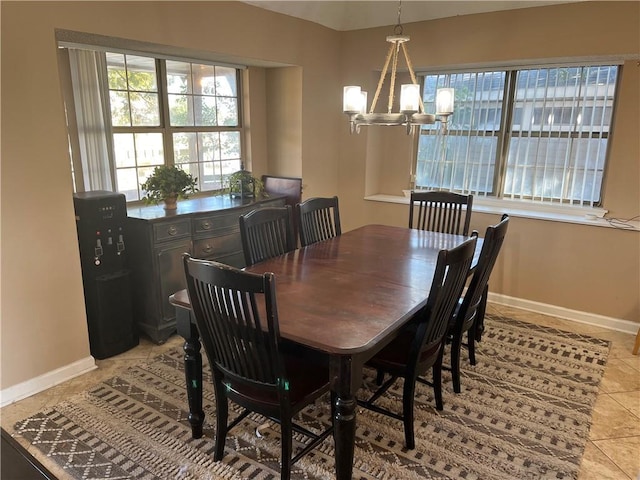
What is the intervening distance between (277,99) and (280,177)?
0.81 m

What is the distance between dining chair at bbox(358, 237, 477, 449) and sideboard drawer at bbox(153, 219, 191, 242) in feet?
5.72

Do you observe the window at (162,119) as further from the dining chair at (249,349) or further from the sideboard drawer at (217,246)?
the dining chair at (249,349)

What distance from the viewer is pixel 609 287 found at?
3.68m

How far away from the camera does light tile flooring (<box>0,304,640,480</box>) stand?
220 cm

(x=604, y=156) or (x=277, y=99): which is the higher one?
(x=277, y=99)

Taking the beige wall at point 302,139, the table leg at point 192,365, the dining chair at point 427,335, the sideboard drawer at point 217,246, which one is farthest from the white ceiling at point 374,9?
the table leg at point 192,365

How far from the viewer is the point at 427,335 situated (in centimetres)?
212

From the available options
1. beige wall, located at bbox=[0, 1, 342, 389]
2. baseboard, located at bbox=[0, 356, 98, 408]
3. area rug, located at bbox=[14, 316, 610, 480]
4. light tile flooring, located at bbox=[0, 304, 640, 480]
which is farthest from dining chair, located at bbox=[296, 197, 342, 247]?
baseboard, located at bbox=[0, 356, 98, 408]

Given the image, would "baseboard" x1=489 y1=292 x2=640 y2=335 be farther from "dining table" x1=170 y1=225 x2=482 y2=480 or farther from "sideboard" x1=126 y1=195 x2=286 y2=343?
"sideboard" x1=126 y1=195 x2=286 y2=343

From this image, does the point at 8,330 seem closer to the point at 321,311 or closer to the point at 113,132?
the point at 113,132

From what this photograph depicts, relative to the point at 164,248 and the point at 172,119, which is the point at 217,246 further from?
the point at 172,119

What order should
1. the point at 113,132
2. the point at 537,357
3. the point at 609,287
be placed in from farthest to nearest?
the point at 609,287 < the point at 113,132 < the point at 537,357

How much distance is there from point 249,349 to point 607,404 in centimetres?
220

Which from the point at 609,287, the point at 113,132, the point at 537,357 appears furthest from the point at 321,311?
the point at 609,287
